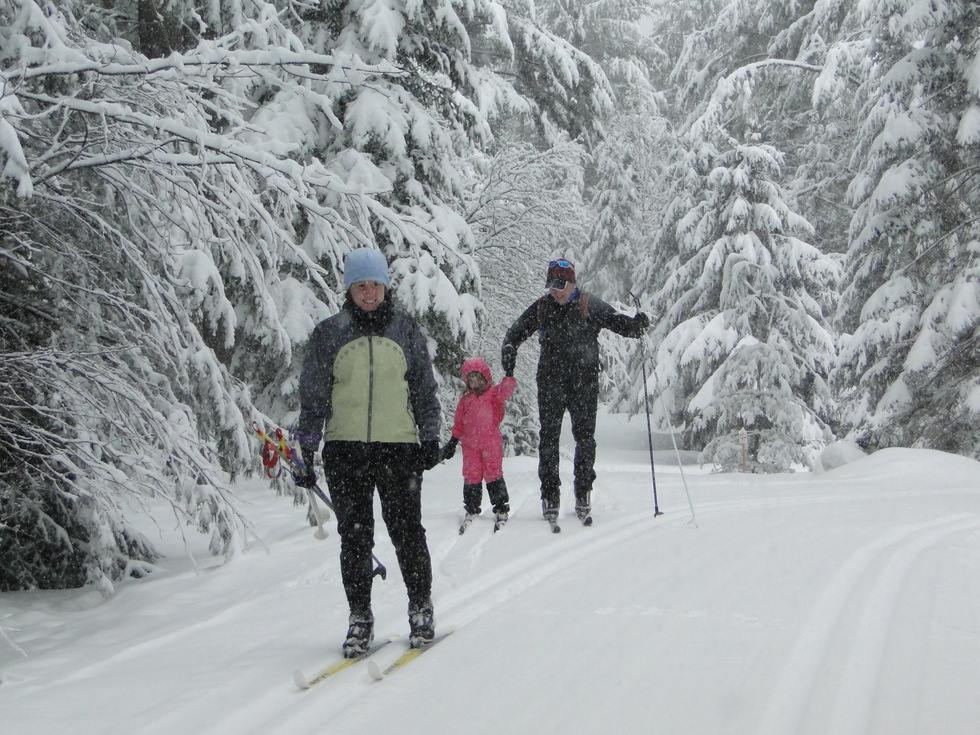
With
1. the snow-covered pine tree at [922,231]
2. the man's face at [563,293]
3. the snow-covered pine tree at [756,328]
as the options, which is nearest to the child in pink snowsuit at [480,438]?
the man's face at [563,293]

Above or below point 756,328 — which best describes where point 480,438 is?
below

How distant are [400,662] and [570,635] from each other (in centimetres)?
85

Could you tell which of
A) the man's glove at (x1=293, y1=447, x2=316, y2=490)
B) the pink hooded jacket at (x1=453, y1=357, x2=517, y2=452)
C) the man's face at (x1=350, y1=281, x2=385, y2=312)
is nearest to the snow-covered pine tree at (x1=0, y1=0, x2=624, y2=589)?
the pink hooded jacket at (x1=453, y1=357, x2=517, y2=452)

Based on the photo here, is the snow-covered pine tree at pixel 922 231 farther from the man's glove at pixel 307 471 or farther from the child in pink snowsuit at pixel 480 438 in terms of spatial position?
the man's glove at pixel 307 471

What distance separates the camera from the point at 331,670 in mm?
4137

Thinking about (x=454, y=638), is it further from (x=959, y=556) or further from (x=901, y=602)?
(x=959, y=556)

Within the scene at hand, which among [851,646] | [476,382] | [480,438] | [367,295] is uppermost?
[367,295]

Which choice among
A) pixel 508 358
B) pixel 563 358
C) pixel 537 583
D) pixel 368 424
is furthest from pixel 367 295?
pixel 563 358

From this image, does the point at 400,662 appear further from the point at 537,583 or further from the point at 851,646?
the point at 851,646

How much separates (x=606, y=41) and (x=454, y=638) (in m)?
32.7

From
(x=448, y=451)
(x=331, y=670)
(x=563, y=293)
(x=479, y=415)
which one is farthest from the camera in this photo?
(x=479, y=415)

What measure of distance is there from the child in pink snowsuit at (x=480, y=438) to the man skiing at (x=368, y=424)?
10.3ft

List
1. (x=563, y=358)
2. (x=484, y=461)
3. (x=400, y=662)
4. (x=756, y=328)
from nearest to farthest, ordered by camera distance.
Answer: (x=400, y=662), (x=563, y=358), (x=484, y=461), (x=756, y=328)

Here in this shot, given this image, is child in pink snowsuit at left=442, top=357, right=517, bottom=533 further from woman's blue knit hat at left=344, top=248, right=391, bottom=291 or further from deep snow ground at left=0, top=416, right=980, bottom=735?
woman's blue knit hat at left=344, top=248, right=391, bottom=291
